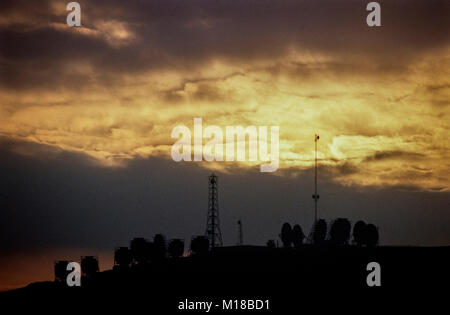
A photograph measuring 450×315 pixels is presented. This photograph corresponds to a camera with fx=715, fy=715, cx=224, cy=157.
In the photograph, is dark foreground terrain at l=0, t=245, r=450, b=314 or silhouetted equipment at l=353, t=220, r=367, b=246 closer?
dark foreground terrain at l=0, t=245, r=450, b=314

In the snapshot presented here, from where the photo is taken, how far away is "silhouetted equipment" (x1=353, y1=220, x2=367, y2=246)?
162m

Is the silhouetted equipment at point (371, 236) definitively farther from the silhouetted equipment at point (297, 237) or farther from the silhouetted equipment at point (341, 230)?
the silhouetted equipment at point (297, 237)

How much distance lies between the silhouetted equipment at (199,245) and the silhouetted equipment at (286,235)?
19.3 metres

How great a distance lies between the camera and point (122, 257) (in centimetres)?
16700

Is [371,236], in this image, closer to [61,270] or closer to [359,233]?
[359,233]

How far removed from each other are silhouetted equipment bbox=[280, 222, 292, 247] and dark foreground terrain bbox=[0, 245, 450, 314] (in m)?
28.5

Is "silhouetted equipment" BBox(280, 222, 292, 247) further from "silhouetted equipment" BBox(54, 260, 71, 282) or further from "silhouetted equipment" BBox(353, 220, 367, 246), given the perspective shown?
"silhouetted equipment" BBox(54, 260, 71, 282)

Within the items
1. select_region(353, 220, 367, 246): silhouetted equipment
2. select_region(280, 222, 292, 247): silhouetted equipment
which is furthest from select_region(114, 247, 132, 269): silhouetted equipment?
select_region(353, 220, 367, 246): silhouetted equipment

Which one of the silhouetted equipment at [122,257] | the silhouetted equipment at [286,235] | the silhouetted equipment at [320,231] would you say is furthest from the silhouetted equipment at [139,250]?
the silhouetted equipment at [320,231]

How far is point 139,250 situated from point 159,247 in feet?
18.1

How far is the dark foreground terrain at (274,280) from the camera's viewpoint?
10194 centimetres

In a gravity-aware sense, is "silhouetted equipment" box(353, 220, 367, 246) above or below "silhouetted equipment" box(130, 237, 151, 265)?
above
